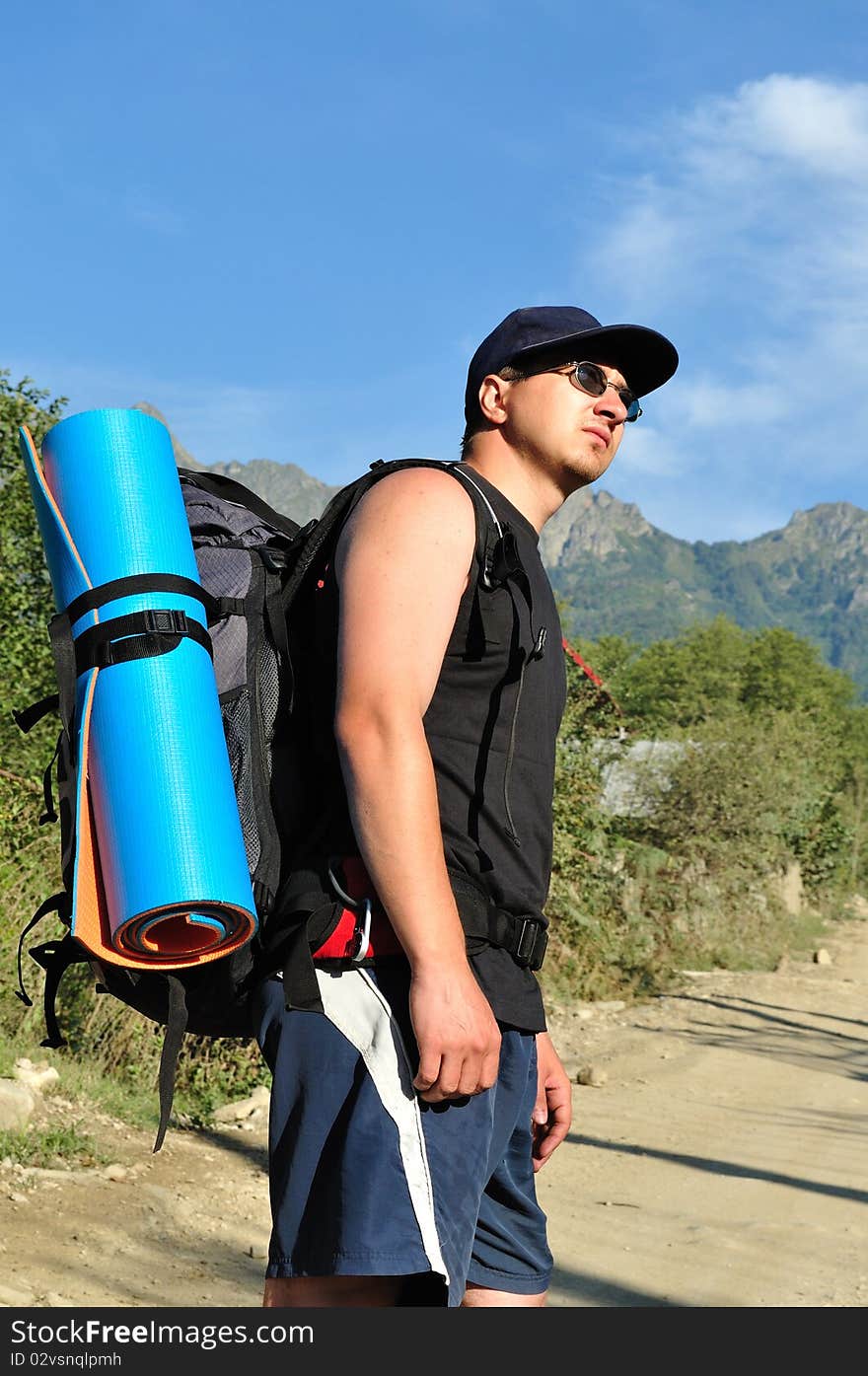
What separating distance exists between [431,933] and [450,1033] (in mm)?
146

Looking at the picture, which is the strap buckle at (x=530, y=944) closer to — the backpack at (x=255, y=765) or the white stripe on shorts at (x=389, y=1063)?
the backpack at (x=255, y=765)

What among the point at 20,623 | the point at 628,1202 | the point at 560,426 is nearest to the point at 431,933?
the point at 560,426

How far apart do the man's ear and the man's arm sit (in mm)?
368

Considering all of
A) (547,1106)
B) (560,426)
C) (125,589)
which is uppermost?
(560,426)

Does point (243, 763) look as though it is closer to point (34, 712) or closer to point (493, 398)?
point (34, 712)

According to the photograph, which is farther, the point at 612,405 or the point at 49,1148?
the point at 49,1148

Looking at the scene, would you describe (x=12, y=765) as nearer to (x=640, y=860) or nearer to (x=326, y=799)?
(x=326, y=799)

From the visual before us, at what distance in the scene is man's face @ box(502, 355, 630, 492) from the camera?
2367mm

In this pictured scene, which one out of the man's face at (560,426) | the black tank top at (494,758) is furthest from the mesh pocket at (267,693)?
the man's face at (560,426)

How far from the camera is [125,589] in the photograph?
211 cm

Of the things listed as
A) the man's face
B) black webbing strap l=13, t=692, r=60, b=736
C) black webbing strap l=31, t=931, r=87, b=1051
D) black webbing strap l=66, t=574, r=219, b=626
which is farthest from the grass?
the man's face

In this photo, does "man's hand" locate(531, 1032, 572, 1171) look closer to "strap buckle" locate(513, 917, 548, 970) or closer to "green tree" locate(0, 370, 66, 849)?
"strap buckle" locate(513, 917, 548, 970)

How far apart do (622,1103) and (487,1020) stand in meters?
7.41

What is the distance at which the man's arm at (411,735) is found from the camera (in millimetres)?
1902
